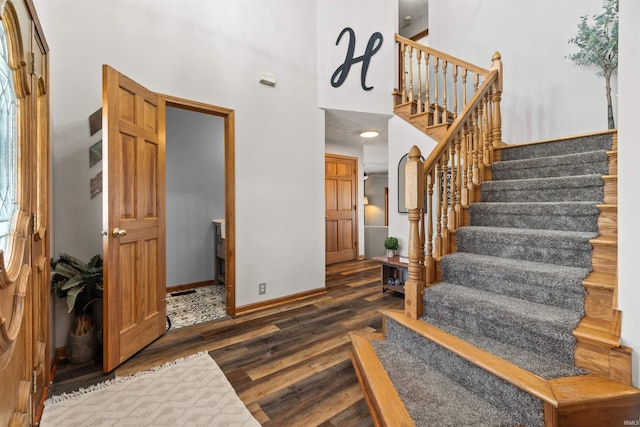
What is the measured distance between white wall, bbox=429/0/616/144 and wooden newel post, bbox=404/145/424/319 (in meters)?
2.75

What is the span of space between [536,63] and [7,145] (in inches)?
192

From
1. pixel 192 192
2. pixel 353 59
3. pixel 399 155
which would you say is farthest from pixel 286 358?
pixel 353 59

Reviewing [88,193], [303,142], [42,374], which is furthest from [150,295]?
[303,142]

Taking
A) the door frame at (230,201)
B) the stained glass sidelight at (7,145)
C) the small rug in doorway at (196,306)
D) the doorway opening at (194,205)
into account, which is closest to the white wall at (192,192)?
the doorway opening at (194,205)

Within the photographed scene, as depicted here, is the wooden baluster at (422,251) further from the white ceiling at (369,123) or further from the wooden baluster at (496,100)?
the white ceiling at (369,123)

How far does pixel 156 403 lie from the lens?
→ 1609 millimetres

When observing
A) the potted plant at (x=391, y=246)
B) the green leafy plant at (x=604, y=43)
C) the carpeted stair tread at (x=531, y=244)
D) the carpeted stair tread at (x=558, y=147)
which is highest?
the green leafy plant at (x=604, y=43)

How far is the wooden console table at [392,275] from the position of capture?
344 cm

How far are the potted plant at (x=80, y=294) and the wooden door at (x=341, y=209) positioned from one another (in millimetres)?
3738

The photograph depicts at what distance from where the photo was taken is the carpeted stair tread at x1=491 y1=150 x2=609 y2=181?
215cm

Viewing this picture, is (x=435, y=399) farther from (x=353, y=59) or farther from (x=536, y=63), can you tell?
(x=536, y=63)

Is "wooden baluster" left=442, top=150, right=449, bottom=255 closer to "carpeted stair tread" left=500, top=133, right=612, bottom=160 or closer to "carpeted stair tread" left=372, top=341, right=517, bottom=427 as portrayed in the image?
"carpeted stair tread" left=372, top=341, right=517, bottom=427

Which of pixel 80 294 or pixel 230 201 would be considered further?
pixel 230 201

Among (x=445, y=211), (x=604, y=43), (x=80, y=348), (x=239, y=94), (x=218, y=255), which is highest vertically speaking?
(x=604, y=43)
